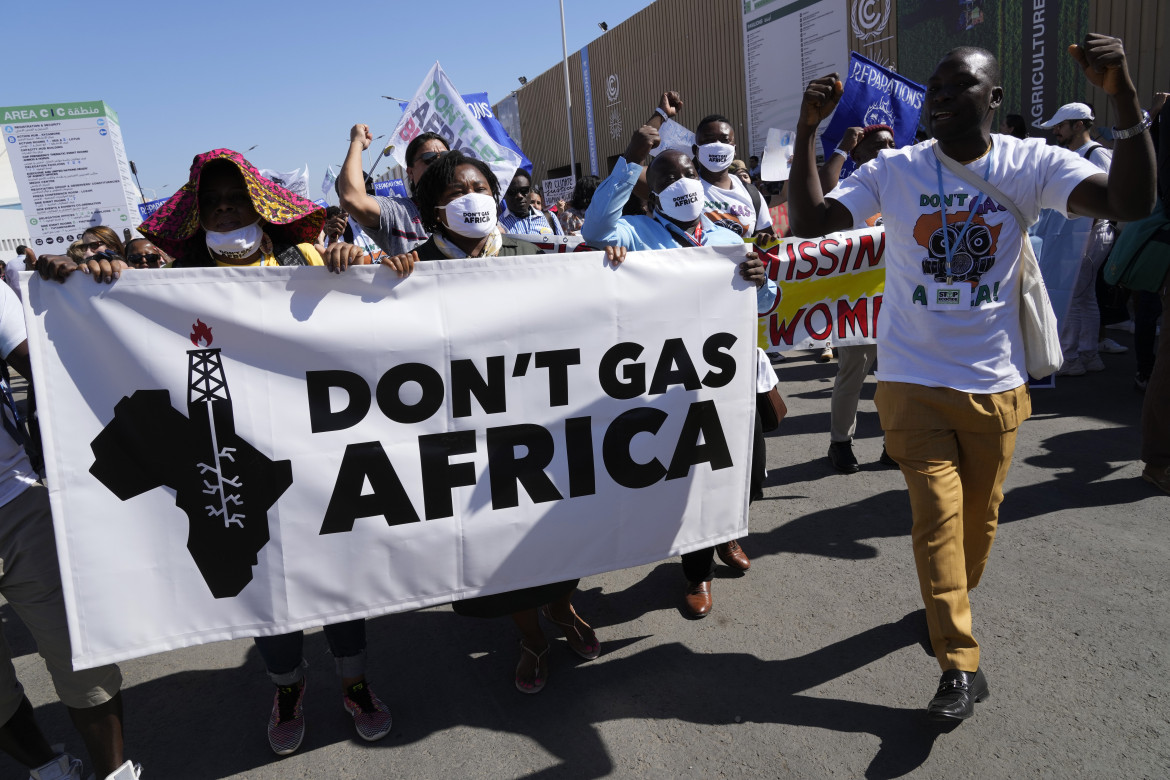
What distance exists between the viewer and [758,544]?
386 centimetres

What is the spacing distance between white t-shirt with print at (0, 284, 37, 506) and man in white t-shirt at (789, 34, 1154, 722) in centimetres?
244

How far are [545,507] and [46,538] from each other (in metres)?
1.50

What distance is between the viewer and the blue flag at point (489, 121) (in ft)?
21.5

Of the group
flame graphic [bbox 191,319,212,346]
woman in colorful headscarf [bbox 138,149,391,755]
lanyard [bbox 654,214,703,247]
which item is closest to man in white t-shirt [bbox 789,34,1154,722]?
lanyard [bbox 654,214,703,247]

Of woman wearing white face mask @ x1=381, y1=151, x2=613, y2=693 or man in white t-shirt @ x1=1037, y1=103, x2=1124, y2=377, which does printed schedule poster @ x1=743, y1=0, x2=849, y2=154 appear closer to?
man in white t-shirt @ x1=1037, y1=103, x2=1124, y2=377

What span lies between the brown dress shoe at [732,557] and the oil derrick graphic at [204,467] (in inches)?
80.5

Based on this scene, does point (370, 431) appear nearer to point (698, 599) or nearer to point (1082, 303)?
point (698, 599)

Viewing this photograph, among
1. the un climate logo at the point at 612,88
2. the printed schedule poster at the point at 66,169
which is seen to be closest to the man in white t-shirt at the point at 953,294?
the printed schedule poster at the point at 66,169

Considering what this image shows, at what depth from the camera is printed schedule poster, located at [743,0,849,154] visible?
13719 mm

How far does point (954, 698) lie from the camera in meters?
2.31

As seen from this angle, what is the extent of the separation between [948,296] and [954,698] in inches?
49.7

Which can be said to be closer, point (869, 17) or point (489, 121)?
point (489, 121)

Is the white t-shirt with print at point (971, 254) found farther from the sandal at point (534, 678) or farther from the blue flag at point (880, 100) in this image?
the blue flag at point (880, 100)

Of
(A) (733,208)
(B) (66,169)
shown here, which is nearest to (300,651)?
(A) (733,208)
